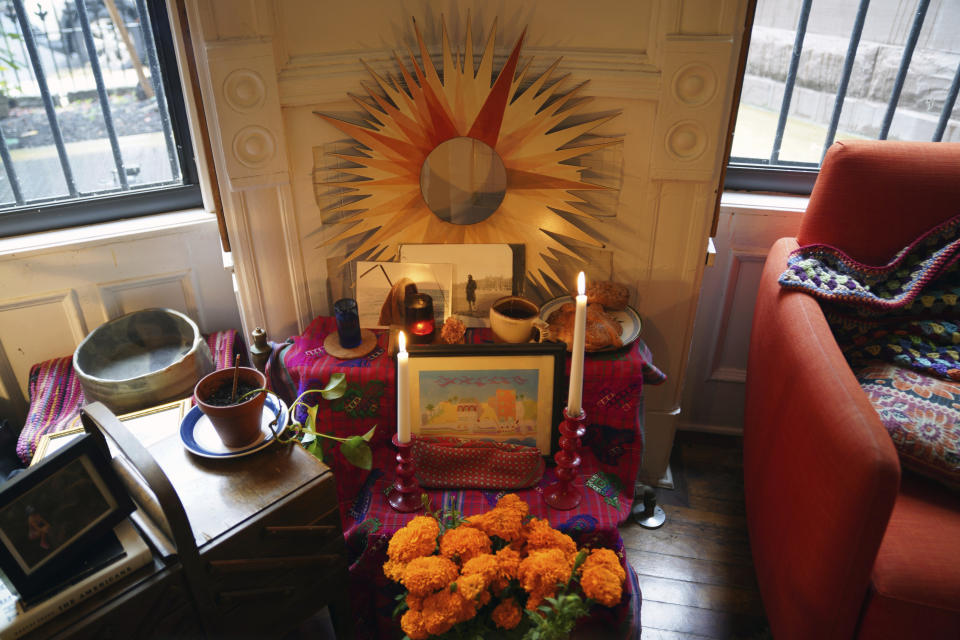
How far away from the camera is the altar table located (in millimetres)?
1406

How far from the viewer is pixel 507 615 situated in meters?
1.06

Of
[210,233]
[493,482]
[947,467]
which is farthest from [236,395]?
[947,467]

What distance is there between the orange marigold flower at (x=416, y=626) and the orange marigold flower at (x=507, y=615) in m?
0.12

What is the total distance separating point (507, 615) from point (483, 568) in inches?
3.5

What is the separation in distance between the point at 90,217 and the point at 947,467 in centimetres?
223

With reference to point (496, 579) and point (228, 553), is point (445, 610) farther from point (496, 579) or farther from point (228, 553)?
point (228, 553)

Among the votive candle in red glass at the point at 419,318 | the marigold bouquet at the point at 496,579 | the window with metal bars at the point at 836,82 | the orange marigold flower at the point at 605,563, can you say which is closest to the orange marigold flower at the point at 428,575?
the marigold bouquet at the point at 496,579

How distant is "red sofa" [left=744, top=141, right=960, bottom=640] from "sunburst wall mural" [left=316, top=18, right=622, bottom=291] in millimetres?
563

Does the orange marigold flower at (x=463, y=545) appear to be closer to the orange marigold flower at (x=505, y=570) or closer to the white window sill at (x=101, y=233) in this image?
the orange marigold flower at (x=505, y=570)

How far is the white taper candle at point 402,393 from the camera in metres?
1.21

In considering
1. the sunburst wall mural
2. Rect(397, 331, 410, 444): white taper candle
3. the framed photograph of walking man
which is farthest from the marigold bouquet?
the sunburst wall mural

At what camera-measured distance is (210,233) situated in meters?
1.94

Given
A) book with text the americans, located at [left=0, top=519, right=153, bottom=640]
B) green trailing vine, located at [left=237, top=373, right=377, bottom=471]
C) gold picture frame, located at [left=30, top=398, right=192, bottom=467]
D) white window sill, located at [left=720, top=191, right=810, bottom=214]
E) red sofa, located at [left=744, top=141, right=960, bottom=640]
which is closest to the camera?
book with text the americans, located at [left=0, top=519, right=153, bottom=640]

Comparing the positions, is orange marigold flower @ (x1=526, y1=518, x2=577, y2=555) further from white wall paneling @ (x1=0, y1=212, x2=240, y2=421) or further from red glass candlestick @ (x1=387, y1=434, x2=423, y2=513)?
white wall paneling @ (x1=0, y1=212, x2=240, y2=421)
